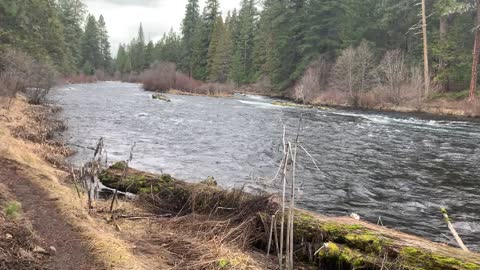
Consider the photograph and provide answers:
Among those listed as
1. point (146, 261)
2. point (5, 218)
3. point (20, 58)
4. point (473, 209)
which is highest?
point (20, 58)

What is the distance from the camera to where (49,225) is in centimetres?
599

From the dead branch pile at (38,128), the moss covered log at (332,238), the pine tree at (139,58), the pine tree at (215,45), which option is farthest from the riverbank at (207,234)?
the pine tree at (139,58)

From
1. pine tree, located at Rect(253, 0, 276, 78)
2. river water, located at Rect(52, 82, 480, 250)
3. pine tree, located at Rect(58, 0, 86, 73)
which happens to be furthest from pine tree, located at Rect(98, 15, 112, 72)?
river water, located at Rect(52, 82, 480, 250)

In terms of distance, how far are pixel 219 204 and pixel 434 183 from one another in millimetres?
7731

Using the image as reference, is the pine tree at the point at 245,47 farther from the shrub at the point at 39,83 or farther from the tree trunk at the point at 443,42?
the shrub at the point at 39,83

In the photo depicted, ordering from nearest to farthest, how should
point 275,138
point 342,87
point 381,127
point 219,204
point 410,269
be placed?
point 410,269, point 219,204, point 275,138, point 381,127, point 342,87

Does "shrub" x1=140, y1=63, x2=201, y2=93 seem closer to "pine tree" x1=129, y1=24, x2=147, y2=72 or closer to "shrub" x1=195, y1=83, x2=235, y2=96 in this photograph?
"shrub" x1=195, y1=83, x2=235, y2=96

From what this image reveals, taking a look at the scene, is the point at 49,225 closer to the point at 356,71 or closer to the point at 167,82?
the point at 356,71

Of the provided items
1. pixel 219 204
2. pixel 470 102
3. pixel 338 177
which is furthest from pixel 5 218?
pixel 470 102

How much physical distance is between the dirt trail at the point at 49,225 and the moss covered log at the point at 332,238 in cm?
192

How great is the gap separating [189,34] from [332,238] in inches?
3363

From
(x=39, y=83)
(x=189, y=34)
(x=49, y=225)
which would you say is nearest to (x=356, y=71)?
(x=39, y=83)

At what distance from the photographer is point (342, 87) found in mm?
42469

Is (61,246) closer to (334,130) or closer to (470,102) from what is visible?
(334,130)
